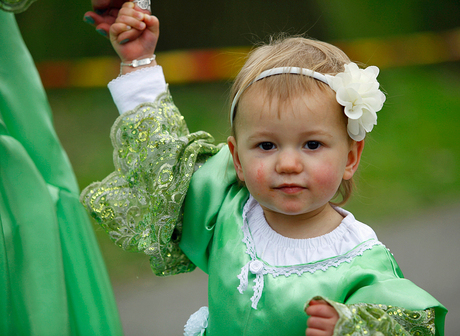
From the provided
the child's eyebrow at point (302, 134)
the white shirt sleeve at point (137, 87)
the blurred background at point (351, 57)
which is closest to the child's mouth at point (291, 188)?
the child's eyebrow at point (302, 134)

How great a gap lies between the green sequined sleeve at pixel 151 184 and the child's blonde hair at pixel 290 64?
19 centimetres

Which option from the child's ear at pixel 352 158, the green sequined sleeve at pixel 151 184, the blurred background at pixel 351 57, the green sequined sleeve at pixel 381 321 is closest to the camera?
the green sequined sleeve at pixel 381 321

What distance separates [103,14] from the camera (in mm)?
1391

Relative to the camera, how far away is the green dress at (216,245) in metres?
1.01

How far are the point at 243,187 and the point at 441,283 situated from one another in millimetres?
1896

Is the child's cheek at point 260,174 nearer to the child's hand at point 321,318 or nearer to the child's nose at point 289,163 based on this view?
the child's nose at point 289,163

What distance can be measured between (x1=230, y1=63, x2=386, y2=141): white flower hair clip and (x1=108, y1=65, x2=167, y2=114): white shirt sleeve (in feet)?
1.23

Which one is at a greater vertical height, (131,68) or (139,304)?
(131,68)

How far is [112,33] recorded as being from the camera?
1349 mm

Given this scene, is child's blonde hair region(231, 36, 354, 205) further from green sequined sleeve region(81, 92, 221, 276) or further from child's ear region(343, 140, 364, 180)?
green sequined sleeve region(81, 92, 221, 276)

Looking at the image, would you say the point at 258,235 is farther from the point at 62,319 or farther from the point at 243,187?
the point at 62,319

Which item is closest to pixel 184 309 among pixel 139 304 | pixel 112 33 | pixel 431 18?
pixel 139 304

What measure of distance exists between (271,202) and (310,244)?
13 centimetres

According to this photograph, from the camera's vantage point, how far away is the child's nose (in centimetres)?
106
